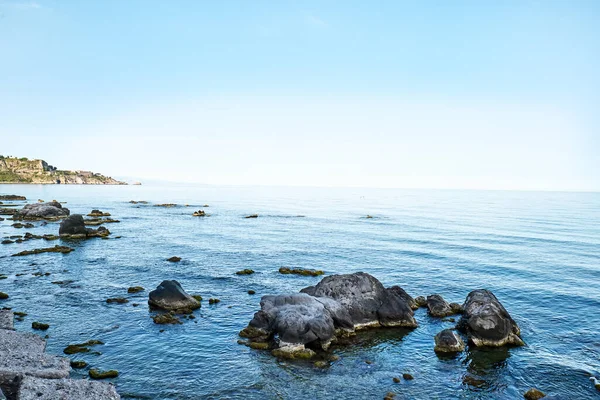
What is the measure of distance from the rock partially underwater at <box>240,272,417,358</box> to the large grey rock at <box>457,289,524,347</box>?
15.0ft

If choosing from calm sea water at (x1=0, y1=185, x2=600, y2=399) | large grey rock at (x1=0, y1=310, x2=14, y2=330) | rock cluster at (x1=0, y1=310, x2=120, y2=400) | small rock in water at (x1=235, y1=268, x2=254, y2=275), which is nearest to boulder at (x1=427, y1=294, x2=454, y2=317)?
calm sea water at (x1=0, y1=185, x2=600, y2=399)

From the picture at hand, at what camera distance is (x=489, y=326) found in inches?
1129

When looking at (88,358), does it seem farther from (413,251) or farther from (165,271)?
(413,251)

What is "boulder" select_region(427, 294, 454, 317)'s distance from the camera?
34344mm

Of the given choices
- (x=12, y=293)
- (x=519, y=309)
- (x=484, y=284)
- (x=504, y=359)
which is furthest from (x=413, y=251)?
(x=12, y=293)

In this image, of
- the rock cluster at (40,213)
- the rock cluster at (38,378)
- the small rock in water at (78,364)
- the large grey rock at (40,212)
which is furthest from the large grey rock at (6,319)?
the large grey rock at (40,212)

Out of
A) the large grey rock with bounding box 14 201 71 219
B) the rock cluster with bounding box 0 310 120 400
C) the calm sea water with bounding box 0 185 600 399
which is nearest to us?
the rock cluster with bounding box 0 310 120 400

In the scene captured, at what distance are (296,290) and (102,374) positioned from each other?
21370mm

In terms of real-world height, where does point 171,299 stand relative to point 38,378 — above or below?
below

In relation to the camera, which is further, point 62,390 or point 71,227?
point 71,227

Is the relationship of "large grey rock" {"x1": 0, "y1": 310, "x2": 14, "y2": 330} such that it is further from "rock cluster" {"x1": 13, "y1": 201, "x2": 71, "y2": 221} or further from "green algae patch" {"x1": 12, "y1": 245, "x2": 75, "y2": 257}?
"rock cluster" {"x1": 13, "y1": 201, "x2": 71, "y2": 221}

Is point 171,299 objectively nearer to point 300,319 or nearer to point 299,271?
point 300,319

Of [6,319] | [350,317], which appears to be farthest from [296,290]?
[6,319]

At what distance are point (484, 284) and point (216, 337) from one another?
31.7m
